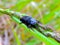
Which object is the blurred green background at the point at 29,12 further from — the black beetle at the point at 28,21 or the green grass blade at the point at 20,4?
the black beetle at the point at 28,21

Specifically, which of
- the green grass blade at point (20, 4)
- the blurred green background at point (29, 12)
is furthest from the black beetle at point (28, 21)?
the green grass blade at point (20, 4)

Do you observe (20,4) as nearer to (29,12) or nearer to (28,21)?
(29,12)

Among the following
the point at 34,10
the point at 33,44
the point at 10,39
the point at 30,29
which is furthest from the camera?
the point at 34,10

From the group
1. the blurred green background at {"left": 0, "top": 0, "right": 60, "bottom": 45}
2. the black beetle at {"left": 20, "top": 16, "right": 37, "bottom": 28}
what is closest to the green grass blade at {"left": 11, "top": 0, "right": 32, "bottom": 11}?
the blurred green background at {"left": 0, "top": 0, "right": 60, "bottom": 45}

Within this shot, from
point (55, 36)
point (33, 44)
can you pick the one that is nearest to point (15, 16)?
point (55, 36)

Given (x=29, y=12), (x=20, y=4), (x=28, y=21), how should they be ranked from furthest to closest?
(x=29, y=12) < (x=20, y=4) < (x=28, y=21)

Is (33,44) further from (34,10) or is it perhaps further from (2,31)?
(34,10)

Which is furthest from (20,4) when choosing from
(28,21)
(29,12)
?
(28,21)

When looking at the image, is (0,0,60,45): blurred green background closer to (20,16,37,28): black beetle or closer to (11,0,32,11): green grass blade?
(11,0,32,11): green grass blade
